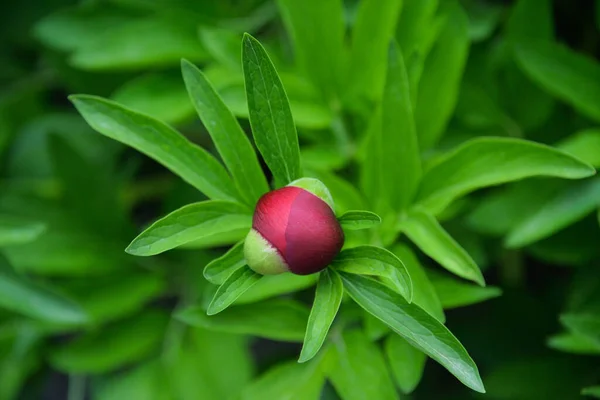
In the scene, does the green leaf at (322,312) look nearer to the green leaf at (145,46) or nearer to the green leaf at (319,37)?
the green leaf at (319,37)

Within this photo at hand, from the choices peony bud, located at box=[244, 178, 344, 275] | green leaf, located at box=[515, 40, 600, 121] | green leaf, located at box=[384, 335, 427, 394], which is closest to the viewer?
peony bud, located at box=[244, 178, 344, 275]

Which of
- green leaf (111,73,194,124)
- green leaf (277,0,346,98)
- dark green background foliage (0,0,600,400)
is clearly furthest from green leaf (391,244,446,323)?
green leaf (111,73,194,124)

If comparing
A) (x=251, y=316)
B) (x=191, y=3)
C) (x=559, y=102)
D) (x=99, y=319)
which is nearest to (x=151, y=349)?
(x=99, y=319)

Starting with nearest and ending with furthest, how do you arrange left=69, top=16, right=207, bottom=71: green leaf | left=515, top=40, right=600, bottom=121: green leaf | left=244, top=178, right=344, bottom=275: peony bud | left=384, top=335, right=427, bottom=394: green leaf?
1. left=244, top=178, right=344, bottom=275: peony bud
2. left=384, top=335, right=427, bottom=394: green leaf
3. left=515, top=40, right=600, bottom=121: green leaf
4. left=69, top=16, right=207, bottom=71: green leaf

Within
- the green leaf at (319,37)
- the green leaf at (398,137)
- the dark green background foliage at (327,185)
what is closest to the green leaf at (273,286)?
the dark green background foliage at (327,185)

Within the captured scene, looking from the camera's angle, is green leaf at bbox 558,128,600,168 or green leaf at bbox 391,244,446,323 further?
green leaf at bbox 558,128,600,168

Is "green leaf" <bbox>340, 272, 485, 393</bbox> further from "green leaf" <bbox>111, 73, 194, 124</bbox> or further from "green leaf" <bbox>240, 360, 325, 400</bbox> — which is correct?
"green leaf" <bbox>111, 73, 194, 124</bbox>

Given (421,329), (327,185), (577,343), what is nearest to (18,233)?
(327,185)
